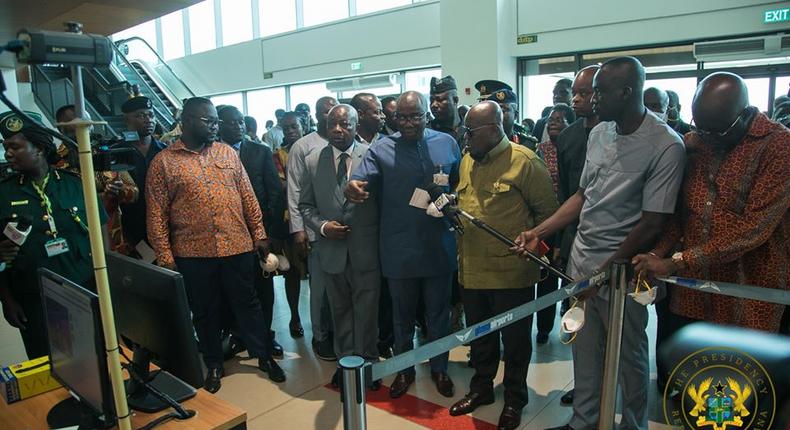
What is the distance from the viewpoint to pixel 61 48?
1028mm

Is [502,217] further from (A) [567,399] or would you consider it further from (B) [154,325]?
(B) [154,325]

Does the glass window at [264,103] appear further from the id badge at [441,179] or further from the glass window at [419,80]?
the id badge at [441,179]

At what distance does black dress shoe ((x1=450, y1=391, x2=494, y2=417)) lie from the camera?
277 centimetres

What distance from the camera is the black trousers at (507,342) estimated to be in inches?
103

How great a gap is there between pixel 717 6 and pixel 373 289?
714 centimetres

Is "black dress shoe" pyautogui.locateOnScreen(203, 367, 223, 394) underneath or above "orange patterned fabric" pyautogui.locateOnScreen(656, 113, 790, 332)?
underneath

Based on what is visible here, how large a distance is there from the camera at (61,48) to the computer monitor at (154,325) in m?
0.57

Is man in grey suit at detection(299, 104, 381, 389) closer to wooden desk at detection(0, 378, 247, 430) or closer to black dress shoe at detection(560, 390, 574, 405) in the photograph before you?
black dress shoe at detection(560, 390, 574, 405)

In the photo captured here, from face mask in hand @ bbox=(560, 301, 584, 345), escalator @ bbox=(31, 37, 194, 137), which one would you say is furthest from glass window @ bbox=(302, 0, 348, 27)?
face mask in hand @ bbox=(560, 301, 584, 345)

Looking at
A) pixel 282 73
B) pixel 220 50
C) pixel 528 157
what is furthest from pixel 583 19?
pixel 220 50

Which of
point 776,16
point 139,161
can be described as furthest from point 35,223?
point 776,16

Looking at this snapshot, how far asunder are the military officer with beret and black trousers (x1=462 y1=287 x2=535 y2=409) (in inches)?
81.3

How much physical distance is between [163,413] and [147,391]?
0.44 ft

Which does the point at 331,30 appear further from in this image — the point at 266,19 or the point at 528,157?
the point at 528,157
